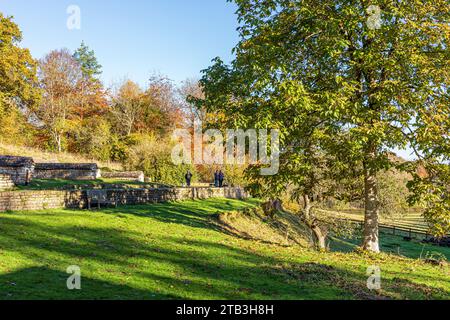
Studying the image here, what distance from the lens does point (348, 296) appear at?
31.3 feet

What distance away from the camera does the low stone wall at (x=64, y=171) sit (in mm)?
30344

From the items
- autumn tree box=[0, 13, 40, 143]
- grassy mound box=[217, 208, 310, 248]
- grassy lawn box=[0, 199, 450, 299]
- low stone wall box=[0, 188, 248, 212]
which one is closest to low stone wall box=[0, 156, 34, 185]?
low stone wall box=[0, 188, 248, 212]

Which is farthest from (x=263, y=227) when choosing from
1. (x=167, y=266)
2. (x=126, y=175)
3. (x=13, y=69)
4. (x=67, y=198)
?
(x=13, y=69)

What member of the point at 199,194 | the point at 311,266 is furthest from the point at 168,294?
the point at 199,194

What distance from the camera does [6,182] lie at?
22.0 m

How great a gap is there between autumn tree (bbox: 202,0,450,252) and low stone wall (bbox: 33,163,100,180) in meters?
18.0

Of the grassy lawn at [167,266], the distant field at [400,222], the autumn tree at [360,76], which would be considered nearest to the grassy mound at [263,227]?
the grassy lawn at [167,266]

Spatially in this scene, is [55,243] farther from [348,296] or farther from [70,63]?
[70,63]

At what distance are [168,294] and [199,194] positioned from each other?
2316cm

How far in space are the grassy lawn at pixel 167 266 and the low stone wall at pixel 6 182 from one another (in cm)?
565

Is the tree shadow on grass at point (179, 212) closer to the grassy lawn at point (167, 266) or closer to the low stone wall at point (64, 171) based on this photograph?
the grassy lawn at point (167, 266)

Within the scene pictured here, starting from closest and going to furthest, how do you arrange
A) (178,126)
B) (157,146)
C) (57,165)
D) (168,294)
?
(168,294)
(57,165)
(157,146)
(178,126)

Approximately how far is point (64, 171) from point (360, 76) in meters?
23.6

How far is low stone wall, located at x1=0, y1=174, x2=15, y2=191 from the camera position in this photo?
71.1 feet
